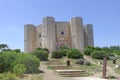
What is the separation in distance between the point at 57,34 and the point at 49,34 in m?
1.98

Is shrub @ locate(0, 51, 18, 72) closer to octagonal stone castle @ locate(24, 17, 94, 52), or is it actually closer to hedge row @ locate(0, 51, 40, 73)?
hedge row @ locate(0, 51, 40, 73)

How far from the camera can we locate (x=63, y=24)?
5069 centimetres

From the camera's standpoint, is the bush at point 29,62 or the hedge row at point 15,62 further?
the bush at point 29,62

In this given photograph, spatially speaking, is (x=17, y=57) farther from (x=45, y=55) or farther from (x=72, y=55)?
(x=72, y=55)

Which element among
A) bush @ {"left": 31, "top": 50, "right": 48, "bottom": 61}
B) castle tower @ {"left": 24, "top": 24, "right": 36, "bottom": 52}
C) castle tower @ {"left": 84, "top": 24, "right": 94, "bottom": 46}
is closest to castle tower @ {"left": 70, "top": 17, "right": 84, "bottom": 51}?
castle tower @ {"left": 84, "top": 24, "right": 94, "bottom": 46}

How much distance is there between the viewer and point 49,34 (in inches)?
1918

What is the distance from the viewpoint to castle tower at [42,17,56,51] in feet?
159

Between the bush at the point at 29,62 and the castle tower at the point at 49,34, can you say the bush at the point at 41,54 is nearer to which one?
the bush at the point at 29,62

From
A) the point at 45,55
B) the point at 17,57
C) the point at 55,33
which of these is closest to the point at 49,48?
the point at 55,33

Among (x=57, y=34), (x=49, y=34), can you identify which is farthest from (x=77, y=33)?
(x=49, y=34)

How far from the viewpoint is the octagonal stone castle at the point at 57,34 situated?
160 ft

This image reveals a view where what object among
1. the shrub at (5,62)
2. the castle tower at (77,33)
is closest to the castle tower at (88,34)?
the castle tower at (77,33)

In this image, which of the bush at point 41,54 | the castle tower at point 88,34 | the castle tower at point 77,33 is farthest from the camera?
the castle tower at point 88,34

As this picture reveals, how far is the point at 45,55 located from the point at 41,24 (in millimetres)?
23001
